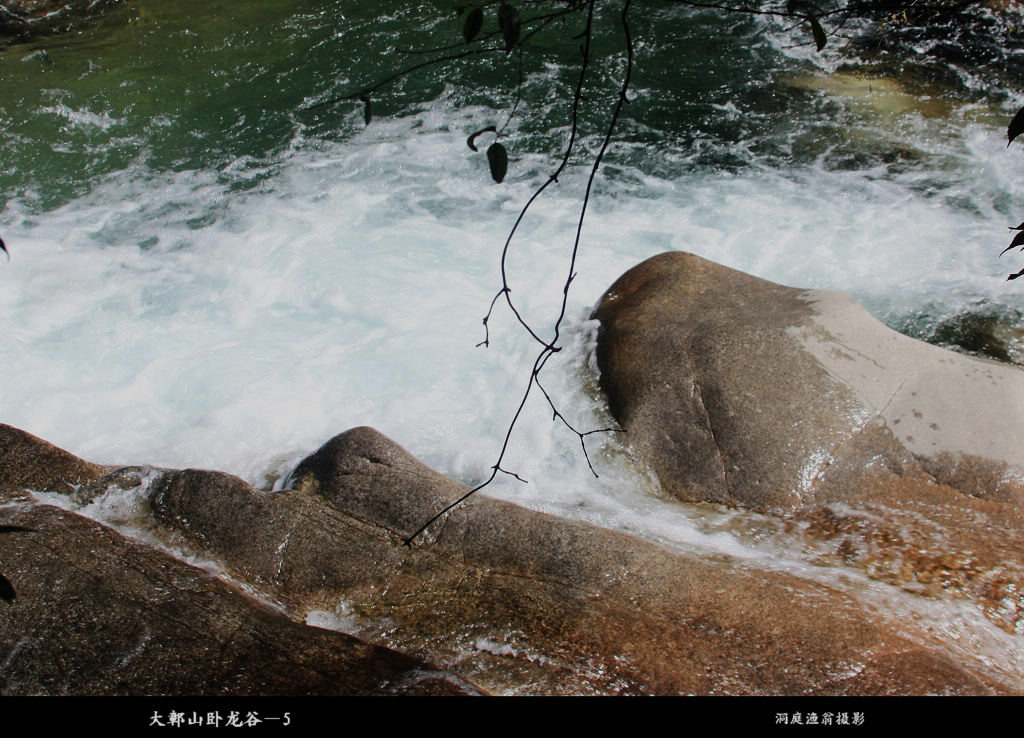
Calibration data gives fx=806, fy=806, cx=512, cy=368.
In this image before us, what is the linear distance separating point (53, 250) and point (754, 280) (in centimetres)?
588

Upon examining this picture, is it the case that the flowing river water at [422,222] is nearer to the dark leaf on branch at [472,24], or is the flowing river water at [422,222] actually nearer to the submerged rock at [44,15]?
the submerged rock at [44,15]

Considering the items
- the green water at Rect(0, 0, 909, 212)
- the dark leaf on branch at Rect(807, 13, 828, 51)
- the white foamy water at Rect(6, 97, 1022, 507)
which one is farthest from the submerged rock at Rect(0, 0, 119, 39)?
the dark leaf on branch at Rect(807, 13, 828, 51)

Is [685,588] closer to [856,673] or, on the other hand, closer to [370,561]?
[856,673]

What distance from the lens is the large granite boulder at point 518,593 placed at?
2732 millimetres

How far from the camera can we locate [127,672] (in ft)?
8.14

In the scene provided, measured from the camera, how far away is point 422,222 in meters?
7.39

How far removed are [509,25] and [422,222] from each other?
5963 millimetres

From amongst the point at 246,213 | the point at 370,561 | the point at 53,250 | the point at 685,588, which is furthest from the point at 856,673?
the point at 53,250

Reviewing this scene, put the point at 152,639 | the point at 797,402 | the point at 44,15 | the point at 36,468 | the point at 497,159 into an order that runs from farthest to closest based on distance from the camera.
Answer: the point at 44,15 < the point at 797,402 < the point at 36,468 < the point at 152,639 < the point at 497,159

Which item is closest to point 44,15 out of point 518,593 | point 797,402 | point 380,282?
point 380,282

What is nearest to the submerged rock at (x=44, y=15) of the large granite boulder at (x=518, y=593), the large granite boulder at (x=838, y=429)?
the large granite boulder at (x=518, y=593)

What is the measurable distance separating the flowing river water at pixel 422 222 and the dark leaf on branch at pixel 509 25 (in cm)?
268

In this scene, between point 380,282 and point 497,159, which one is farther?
point 380,282

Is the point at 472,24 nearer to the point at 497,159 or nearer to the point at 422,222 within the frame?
the point at 497,159
